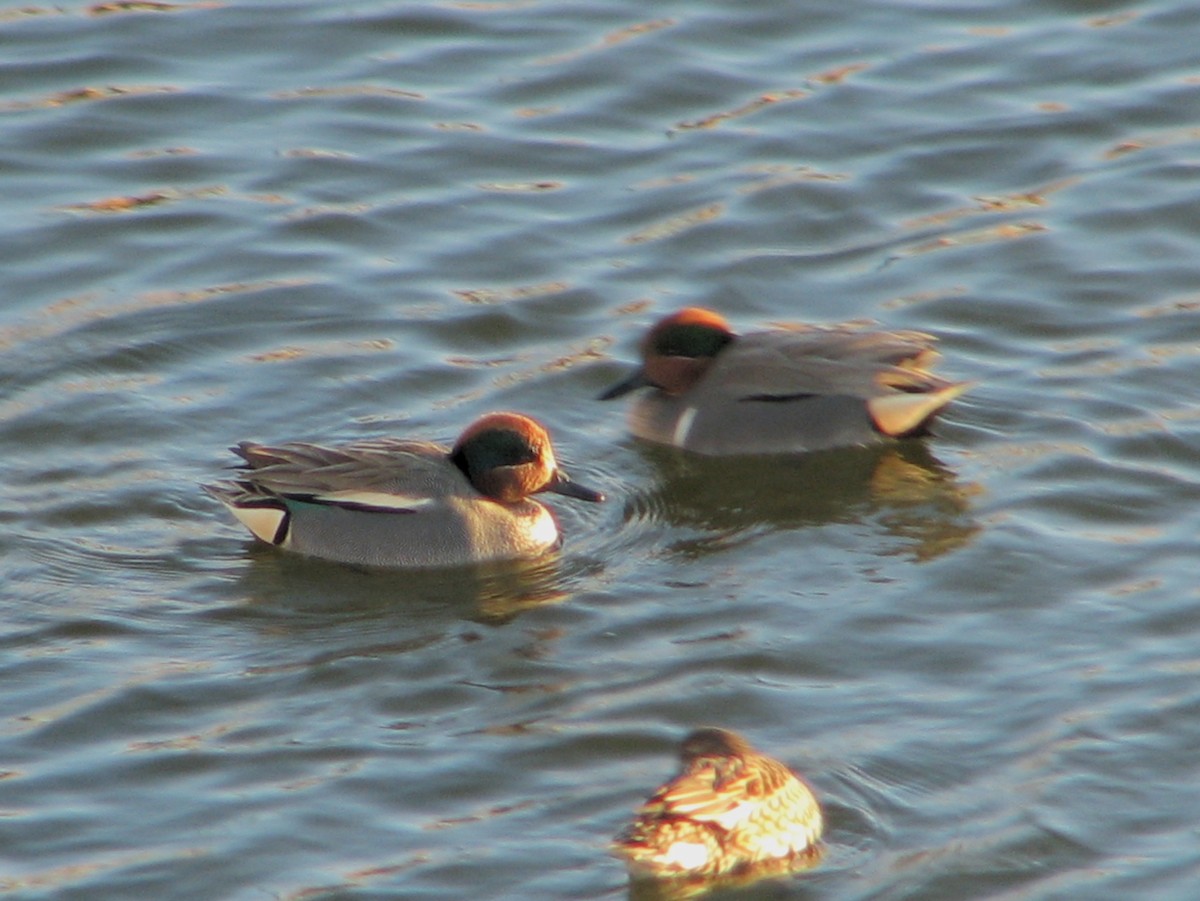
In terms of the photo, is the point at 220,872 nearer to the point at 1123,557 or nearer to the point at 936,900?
the point at 936,900

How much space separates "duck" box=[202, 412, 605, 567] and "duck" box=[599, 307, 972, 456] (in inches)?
43.7

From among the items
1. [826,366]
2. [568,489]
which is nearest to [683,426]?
[826,366]

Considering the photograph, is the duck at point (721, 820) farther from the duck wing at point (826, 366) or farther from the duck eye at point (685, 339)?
the duck eye at point (685, 339)

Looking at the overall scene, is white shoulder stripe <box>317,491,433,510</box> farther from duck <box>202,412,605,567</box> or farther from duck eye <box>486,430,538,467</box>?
duck eye <box>486,430,538,467</box>

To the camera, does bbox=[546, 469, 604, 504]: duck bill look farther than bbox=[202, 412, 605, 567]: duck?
Yes

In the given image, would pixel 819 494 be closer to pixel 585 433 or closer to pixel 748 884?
pixel 585 433

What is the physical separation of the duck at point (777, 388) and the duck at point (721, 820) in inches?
140

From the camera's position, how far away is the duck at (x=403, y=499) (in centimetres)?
947

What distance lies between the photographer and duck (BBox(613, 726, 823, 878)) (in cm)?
657

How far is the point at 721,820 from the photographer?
6.66 meters

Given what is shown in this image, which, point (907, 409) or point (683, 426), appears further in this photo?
point (683, 426)


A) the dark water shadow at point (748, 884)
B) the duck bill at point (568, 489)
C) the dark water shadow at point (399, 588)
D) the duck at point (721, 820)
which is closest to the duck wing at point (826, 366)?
the duck bill at point (568, 489)

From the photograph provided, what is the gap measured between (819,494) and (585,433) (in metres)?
1.24

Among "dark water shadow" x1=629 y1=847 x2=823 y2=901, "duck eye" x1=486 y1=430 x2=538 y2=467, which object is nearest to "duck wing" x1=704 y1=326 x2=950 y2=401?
"duck eye" x1=486 y1=430 x2=538 y2=467
